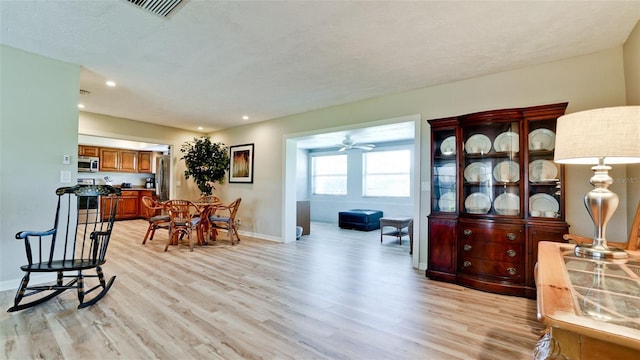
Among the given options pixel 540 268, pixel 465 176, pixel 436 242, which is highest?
pixel 465 176

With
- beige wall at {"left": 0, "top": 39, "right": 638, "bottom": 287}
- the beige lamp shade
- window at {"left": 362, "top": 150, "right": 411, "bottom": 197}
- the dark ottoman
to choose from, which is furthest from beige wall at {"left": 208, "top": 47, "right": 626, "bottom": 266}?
window at {"left": 362, "top": 150, "right": 411, "bottom": 197}

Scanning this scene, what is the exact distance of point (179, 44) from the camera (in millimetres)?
2736

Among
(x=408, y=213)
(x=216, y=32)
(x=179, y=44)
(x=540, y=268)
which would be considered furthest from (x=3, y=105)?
(x=408, y=213)

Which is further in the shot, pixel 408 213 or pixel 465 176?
pixel 408 213

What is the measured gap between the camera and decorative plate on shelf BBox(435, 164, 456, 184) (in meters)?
3.53

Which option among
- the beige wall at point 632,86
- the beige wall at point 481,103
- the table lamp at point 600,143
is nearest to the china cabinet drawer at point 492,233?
the beige wall at point 481,103

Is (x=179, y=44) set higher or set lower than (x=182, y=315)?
higher

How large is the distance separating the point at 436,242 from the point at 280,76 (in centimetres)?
277

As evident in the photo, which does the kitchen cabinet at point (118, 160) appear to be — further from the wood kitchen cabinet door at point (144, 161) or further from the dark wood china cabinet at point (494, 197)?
the dark wood china cabinet at point (494, 197)

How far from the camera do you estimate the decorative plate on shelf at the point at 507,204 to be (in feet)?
10.2

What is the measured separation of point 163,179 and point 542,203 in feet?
28.1

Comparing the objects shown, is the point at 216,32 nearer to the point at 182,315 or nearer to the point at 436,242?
the point at 182,315

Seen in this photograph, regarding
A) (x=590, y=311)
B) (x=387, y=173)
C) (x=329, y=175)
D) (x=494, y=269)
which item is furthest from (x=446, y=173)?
(x=329, y=175)

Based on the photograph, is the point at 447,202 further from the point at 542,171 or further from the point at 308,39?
the point at 308,39
